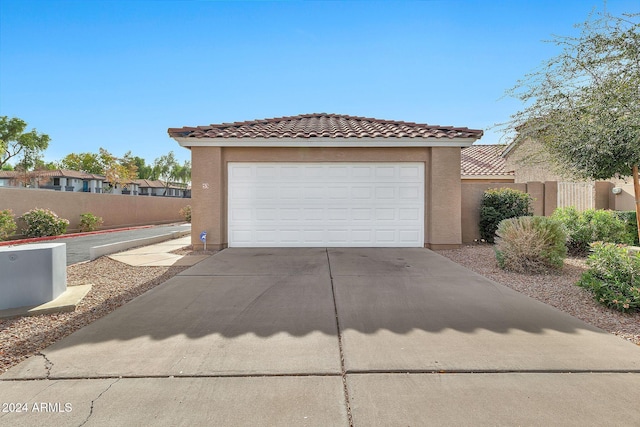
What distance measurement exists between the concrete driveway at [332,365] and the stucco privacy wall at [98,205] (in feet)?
47.5

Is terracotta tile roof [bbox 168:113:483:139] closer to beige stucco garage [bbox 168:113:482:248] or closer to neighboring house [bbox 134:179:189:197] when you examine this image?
beige stucco garage [bbox 168:113:482:248]

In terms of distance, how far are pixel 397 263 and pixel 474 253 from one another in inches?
110

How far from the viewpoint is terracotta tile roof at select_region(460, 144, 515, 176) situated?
18672 mm

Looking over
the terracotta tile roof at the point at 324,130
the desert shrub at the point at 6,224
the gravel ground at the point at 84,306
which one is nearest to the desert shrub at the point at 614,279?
the terracotta tile roof at the point at 324,130

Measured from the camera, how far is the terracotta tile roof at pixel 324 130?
9383 millimetres

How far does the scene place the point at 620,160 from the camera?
20.1ft

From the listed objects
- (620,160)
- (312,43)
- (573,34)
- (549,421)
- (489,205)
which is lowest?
(549,421)

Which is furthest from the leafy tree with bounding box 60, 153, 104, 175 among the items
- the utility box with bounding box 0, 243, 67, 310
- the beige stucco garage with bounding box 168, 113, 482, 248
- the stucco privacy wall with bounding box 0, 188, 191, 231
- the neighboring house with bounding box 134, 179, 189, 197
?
the utility box with bounding box 0, 243, 67, 310

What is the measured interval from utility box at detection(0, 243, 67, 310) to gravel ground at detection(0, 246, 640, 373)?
42 cm

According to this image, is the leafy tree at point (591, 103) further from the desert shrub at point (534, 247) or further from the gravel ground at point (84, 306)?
the gravel ground at point (84, 306)

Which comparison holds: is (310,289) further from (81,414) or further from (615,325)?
(615,325)

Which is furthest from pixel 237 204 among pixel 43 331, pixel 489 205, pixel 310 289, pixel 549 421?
pixel 549 421

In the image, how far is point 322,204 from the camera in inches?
381

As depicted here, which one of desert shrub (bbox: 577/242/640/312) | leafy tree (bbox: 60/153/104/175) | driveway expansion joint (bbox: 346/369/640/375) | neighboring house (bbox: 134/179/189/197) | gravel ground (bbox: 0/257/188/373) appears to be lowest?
driveway expansion joint (bbox: 346/369/640/375)
